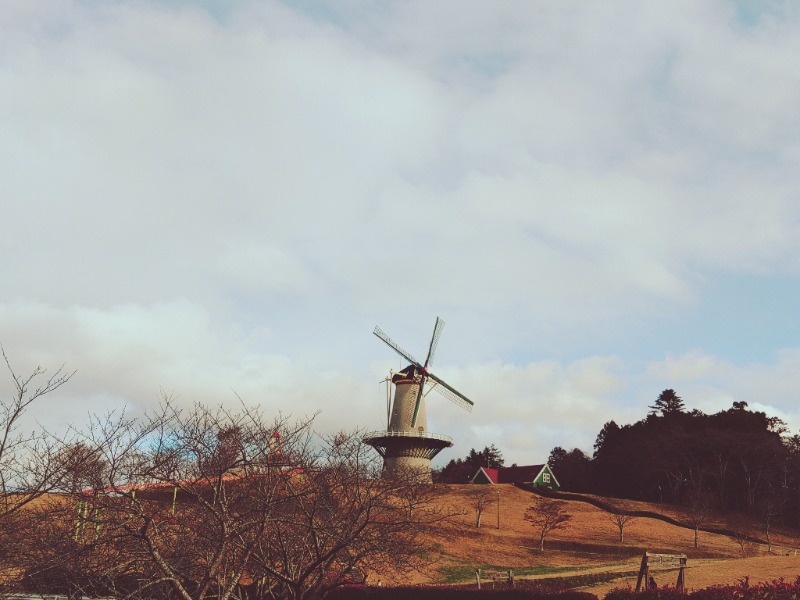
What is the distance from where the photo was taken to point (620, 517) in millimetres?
43875

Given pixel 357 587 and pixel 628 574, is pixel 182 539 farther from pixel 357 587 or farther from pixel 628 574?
pixel 628 574

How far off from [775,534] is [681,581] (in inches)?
1612

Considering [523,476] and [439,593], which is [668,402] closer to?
[523,476]

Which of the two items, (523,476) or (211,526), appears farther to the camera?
(523,476)

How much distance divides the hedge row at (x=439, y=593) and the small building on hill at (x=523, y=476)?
2115 inches

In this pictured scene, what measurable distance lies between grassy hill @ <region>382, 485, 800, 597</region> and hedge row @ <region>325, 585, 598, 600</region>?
3.11 metres

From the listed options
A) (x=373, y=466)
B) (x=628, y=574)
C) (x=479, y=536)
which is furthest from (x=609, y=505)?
(x=373, y=466)

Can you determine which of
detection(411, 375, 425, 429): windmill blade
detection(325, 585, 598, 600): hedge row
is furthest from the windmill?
detection(325, 585, 598, 600): hedge row

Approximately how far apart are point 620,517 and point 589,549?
14.9 feet

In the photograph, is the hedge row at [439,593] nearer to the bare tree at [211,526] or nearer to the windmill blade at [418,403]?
the bare tree at [211,526]

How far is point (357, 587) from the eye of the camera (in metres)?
20.9

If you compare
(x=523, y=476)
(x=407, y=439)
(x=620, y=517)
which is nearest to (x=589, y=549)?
(x=620, y=517)

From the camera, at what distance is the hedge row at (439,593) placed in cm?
1859

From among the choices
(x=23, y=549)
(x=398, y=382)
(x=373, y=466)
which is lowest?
(x=23, y=549)
